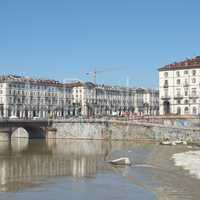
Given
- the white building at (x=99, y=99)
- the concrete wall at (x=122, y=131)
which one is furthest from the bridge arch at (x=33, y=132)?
the white building at (x=99, y=99)

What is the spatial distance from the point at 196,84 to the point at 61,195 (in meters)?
77.4

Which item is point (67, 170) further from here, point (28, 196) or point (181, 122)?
point (181, 122)

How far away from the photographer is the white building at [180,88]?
105250mm

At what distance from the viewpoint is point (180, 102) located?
349 feet

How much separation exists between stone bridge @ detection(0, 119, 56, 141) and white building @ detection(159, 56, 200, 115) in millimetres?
25083

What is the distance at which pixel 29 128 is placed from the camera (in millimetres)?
104438

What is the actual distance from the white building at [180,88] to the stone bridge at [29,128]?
25083 millimetres

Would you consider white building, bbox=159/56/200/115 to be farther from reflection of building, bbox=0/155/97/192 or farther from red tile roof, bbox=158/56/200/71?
reflection of building, bbox=0/155/97/192

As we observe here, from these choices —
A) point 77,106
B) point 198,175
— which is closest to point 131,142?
point 198,175

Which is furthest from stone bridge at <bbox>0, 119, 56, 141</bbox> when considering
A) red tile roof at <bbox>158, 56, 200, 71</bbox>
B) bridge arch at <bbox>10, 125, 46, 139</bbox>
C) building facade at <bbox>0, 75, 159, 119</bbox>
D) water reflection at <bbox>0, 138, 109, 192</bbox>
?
water reflection at <bbox>0, 138, 109, 192</bbox>

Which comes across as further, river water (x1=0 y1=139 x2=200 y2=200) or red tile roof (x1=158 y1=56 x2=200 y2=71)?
red tile roof (x1=158 y1=56 x2=200 y2=71)

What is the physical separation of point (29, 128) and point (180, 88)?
3255 centimetres

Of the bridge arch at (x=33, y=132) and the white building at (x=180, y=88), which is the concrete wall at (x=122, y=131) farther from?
the white building at (x=180, y=88)

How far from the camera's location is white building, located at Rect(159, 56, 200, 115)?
345 ft
